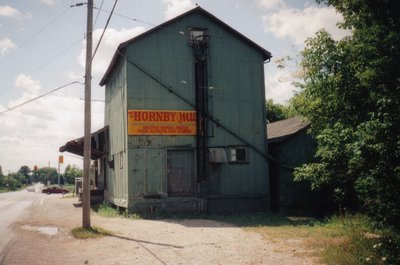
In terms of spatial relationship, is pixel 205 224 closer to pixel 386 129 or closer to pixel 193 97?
pixel 193 97

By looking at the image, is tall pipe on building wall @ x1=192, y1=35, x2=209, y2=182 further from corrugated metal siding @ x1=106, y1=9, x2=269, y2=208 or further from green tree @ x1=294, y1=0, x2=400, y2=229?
green tree @ x1=294, y1=0, x2=400, y2=229

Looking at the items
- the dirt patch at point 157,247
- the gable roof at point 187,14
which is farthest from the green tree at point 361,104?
the gable roof at point 187,14

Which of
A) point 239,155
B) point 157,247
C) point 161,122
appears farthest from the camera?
point 239,155

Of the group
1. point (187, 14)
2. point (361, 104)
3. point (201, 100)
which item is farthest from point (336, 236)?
point (187, 14)

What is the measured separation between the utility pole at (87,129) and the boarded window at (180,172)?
18.3ft

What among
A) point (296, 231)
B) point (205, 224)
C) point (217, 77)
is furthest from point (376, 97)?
point (217, 77)

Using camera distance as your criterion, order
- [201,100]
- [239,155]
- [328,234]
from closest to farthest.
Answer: [328,234], [201,100], [239,155]

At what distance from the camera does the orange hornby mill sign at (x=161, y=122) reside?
718 inches

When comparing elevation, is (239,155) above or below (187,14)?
below

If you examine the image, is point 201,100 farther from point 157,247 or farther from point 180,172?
point 157,247

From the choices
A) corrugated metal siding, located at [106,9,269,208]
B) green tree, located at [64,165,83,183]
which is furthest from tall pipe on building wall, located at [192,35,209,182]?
green tree, located at [64,165,83,183]

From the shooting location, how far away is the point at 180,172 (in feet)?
61.0

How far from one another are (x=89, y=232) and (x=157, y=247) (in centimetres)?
330

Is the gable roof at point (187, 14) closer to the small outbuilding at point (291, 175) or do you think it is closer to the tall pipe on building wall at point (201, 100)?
the tall pipe on building wall at point (201, 100)
